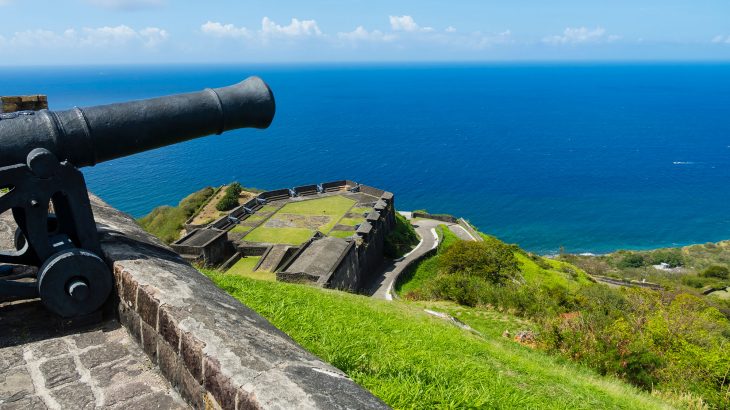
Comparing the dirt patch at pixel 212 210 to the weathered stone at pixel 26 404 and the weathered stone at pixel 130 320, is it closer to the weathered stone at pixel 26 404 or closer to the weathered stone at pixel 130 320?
the weathered stone at pixel 130 320

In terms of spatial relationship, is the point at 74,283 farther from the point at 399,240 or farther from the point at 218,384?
the point at 399,240

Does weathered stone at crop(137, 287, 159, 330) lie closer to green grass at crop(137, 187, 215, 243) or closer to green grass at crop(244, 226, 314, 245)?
green grass at crop(244, 226, 314, 245)

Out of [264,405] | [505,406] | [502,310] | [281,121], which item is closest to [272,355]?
[264,405]

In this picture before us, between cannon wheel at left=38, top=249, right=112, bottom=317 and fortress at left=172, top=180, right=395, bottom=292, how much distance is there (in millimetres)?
12994

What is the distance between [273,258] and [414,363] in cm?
1521

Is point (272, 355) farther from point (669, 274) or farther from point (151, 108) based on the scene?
point (669, 274)

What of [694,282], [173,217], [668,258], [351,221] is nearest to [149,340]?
[351,221]

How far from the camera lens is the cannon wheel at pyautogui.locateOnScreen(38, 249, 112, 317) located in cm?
346

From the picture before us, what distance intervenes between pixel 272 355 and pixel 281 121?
10974cm

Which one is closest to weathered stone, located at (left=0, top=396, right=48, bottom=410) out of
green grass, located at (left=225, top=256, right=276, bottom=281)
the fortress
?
the fortress

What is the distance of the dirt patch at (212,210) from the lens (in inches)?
1079

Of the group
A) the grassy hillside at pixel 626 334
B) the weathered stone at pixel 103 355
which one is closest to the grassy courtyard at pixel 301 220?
the grassy hillside at pixel 626 334

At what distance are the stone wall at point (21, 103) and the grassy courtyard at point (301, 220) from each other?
14239mm

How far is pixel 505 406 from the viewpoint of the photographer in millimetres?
4250
